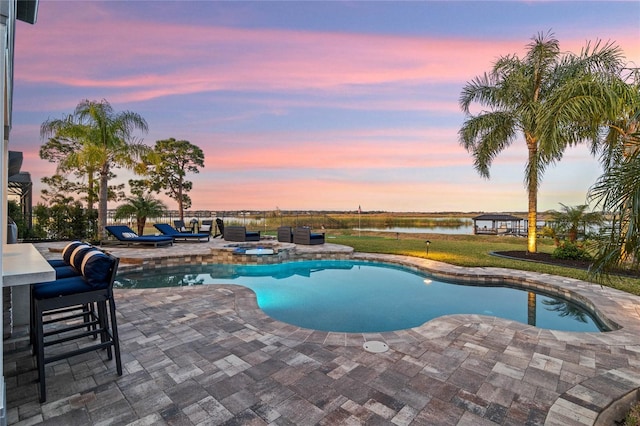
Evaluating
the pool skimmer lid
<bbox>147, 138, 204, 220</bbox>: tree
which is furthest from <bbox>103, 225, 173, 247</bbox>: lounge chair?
<bbox>147, 138, 204, 220</bbox>: tree

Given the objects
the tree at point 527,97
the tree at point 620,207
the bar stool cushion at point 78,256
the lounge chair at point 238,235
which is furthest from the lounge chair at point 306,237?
the tree at point 620,207

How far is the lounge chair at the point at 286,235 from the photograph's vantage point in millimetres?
11923

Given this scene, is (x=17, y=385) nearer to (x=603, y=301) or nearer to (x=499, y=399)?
(x=499, y=399)

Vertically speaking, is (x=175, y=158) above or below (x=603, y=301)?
above

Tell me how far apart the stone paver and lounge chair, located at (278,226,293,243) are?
8.05 metres

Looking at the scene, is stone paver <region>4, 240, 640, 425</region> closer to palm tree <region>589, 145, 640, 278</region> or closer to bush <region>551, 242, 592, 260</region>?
palm tree <region>589, 145, 640, 278</region>

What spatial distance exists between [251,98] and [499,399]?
466 inches

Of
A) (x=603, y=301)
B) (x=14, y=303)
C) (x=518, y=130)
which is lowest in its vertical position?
(x=603, y=301)

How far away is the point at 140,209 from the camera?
12.9 metres

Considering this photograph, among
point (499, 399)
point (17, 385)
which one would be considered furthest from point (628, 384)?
point (17, 385)

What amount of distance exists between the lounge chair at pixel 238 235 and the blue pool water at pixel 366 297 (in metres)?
3.55

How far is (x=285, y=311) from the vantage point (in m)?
5.00

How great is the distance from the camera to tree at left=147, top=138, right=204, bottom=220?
758 inches

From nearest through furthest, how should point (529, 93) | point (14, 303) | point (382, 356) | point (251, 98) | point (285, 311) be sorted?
point (382, 356) < point (14, 303) < point (285, 311) < point (529, 93) < point (251, 98)
